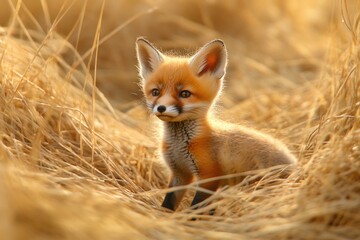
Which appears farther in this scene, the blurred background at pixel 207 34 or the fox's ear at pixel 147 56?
the blurred background at pixel 207 34

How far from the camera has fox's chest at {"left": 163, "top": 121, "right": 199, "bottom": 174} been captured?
12.9ft

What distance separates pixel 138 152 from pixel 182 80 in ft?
3.31

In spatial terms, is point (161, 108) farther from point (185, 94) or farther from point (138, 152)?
point (138, 152)

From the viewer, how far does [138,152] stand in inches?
185

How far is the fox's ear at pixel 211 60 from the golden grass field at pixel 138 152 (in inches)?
21.5

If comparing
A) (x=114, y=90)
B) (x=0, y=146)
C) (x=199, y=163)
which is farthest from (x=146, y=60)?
(x=114, y=90)

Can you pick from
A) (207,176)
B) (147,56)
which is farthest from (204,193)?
(147,56)

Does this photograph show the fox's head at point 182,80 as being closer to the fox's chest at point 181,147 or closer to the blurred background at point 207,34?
the fox's chest at point 181,147

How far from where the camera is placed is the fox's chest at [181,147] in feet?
12.9

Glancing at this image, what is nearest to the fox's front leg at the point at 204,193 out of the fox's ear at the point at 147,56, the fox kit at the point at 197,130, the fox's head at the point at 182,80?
the fox kit at the point at 197,130

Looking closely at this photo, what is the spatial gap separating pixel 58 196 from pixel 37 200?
8.3 inches

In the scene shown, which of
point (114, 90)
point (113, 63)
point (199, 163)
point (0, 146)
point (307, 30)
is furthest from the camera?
point (307, 30)

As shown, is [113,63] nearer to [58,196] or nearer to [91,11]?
[91,11]

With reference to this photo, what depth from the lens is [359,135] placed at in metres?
3.48
